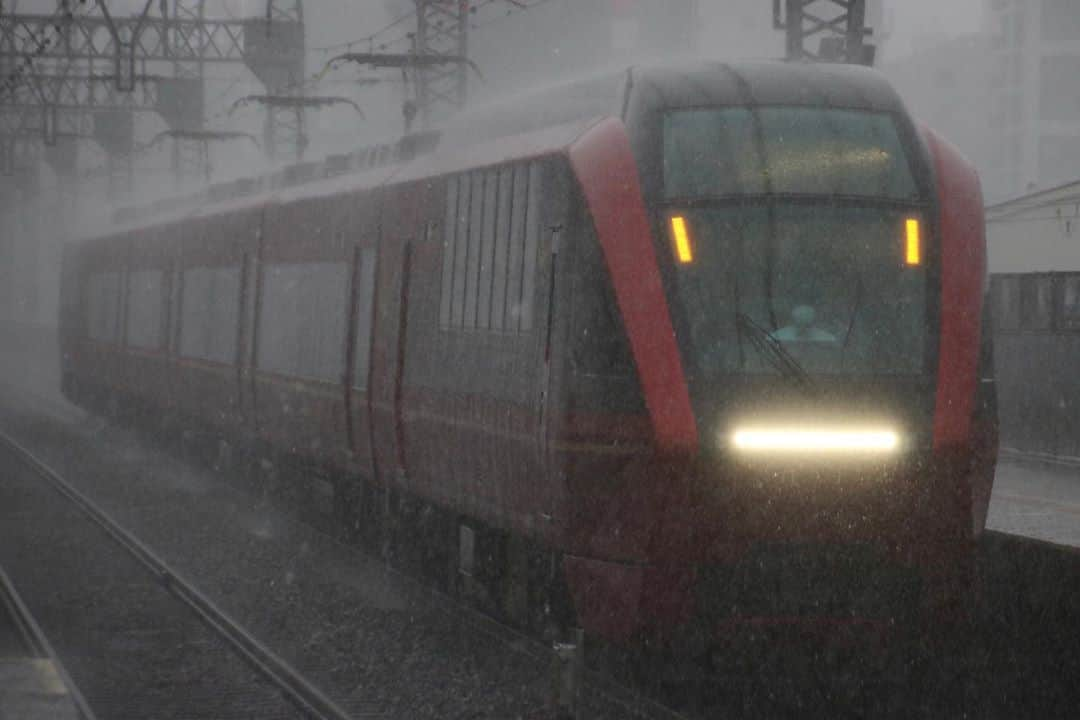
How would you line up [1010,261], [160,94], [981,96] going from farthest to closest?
[981,96], [160,94], [1010,261]

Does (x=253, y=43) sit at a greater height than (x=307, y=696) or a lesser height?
greater

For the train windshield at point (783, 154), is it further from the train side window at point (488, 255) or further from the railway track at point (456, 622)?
the railway track at point (456, 622)

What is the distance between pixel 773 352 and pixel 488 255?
2456 millimetres

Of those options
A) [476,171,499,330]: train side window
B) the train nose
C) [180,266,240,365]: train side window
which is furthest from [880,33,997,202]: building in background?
the train nose

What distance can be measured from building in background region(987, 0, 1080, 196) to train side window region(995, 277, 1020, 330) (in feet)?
186

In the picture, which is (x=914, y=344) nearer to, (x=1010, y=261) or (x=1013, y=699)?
(x=1013, y=699)

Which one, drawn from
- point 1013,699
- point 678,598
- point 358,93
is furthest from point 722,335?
point 358,93

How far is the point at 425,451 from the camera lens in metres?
13.2

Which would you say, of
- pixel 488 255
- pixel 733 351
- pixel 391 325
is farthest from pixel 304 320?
pixel 733 351

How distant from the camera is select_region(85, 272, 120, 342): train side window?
98.2 ft

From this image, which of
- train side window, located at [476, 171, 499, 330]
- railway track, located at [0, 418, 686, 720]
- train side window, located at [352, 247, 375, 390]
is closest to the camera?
railway track, located at [0, 418, 686, 720]

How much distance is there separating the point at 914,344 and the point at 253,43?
28.9 m

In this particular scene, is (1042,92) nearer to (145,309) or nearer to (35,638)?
(145,309)

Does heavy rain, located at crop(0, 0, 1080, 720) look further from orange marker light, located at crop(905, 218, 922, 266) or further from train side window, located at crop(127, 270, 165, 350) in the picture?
train side window, located at crop(127, 270, 165, 350)
